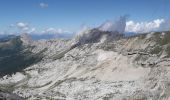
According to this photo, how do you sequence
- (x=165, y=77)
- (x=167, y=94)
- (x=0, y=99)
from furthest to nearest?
(x=165, y=77)
(x=167, y=94)
(x=0, y=99)

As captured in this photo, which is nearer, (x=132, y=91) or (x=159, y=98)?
(x=159, y=98)

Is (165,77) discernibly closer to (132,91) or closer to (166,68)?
(166,68)

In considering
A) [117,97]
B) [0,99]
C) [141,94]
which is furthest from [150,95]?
[0,99]

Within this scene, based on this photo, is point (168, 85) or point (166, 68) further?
point (166, 68)

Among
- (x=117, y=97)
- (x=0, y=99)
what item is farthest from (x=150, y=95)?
(x=0, y=99)

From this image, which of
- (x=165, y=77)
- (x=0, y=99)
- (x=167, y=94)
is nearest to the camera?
(x=0, y=99)

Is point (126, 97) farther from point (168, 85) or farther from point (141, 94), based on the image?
point (168, 85)

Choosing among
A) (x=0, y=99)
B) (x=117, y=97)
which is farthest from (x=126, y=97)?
(x=0, y=99)

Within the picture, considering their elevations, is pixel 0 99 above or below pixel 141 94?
above
